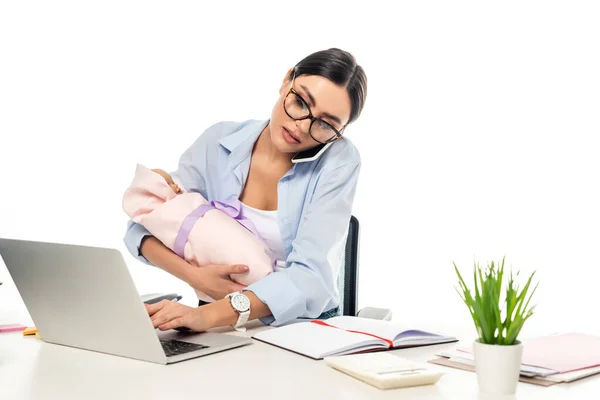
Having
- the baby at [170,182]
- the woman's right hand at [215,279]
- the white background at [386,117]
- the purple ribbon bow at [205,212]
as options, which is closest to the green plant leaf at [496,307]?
the woman's right hand at [215,279]

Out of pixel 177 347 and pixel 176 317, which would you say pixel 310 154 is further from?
pixel 177 347

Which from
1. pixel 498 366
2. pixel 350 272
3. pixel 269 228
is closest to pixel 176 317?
pixel 269 228

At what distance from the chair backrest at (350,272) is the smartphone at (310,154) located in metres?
0.37

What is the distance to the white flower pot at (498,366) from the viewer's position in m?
1.19

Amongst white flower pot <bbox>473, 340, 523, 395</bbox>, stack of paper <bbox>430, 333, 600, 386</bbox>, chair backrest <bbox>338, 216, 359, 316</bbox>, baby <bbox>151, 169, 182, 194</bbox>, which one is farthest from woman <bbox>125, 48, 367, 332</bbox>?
white flower pot <bbox>473, 340, 523, 395</bbox>

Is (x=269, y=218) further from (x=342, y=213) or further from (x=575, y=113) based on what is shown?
(x=575, y=113)

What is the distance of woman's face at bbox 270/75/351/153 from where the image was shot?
6.69 feet

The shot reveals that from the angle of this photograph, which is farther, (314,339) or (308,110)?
(308,110)

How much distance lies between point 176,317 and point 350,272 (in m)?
0.94

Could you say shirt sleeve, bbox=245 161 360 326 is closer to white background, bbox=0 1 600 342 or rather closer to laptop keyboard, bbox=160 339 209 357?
laptop keyboard, bbox=160 339 209 357

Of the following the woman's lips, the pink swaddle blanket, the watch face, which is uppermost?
the woman's lips

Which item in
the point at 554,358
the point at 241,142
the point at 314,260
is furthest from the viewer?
the point at 241,142

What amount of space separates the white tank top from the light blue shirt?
0.02m

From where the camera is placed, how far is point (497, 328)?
3.90 feet
